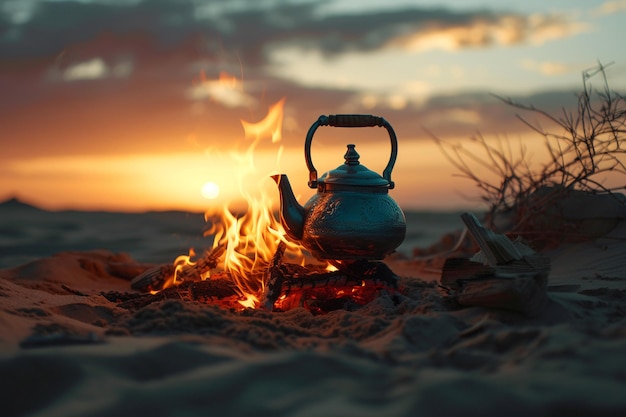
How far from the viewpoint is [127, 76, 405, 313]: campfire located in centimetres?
447

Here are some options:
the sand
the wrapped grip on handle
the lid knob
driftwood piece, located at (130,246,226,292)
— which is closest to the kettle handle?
the wrapped grip on handle

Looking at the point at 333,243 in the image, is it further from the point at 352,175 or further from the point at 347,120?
the point at 347,120

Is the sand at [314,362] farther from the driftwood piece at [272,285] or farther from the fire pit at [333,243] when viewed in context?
the fire pit at [333,243]

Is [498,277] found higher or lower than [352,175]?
lower

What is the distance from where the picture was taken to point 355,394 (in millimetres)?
2436

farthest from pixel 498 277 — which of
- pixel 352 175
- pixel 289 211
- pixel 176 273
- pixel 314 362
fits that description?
pixel 176 273

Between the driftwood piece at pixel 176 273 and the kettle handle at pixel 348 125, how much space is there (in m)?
1.20

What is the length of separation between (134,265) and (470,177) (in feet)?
12.1

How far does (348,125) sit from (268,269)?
44.3 inches

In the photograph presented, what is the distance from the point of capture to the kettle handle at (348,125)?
14.8 feet

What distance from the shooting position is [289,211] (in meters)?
4.70

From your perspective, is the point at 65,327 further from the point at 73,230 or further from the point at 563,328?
the point at 73,230

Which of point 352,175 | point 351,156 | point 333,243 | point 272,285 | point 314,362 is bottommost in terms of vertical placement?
point 314,362

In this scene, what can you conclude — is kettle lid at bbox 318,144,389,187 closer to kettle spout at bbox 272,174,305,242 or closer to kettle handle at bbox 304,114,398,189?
kettle handle at bbox 304,114,398,189
